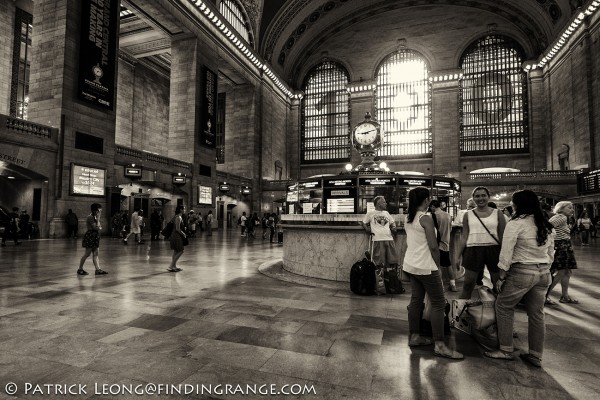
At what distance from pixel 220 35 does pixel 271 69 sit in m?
7.29

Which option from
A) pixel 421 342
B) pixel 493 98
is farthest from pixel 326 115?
pixel 421 342

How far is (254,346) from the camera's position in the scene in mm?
2943

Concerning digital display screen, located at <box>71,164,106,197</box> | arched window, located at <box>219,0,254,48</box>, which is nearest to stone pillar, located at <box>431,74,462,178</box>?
arched window, located at <box>219,0,254,48</box>

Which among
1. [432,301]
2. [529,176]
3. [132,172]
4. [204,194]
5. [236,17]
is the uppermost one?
[236,17]

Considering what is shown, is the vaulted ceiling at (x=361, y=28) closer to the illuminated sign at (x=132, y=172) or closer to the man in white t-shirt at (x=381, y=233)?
the illuminated sign at (x=132, y=172)

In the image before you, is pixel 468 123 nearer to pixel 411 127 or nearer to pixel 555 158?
pixel 411 127

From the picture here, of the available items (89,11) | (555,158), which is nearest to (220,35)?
(89,11)

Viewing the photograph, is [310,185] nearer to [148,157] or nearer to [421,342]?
[421,342]

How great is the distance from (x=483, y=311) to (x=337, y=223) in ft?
10.7

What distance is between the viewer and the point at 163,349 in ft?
9.34

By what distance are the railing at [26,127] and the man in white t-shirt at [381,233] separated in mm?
13731

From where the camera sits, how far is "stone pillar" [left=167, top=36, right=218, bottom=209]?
2116cm

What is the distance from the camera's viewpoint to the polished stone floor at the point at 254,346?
227 cm

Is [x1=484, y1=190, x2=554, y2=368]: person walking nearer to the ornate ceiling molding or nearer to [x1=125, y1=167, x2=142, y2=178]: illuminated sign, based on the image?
[x1=125, y1=167, x2=142, y2=178]: illuminated sign
